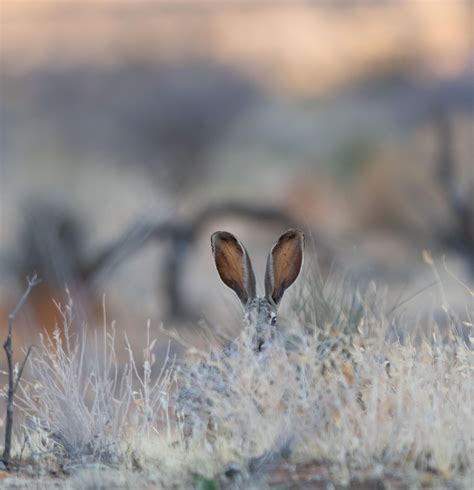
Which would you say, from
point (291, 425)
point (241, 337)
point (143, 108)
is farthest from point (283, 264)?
point (143, 108)

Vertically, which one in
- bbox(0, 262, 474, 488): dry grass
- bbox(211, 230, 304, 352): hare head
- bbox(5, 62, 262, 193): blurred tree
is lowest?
bbox(0, 262, 474, 488): dry grass

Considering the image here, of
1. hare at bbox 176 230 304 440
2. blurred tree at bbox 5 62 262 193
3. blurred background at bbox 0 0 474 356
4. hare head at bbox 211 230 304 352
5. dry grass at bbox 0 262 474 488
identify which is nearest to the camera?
dry grass at bbox 0 262 474 488

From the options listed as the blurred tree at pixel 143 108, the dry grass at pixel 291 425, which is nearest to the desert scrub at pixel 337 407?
the dry grass at pixel 291 425

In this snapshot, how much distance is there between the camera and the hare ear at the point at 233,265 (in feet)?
27.4

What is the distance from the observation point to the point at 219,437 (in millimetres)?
7656

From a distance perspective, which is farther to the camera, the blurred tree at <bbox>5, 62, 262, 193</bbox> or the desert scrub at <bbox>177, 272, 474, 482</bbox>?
the blurred tree at <bbox>5, 62, 262, 193</bbox>

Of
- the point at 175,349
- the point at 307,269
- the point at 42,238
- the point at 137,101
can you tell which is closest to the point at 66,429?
the point at 307,269

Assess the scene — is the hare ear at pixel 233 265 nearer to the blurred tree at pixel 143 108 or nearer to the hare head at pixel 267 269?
the hare head at pixel 267 269

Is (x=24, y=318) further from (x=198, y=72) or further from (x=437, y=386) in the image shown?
(x=198, y=72)

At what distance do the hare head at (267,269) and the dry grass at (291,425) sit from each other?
0.23 m

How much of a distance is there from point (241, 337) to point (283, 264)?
0.70 metres

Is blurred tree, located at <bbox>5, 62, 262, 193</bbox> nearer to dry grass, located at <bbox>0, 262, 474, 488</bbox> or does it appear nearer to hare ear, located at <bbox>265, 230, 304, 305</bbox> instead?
hare ear, located at <bbox>265, 230, 304, 305</bbox>

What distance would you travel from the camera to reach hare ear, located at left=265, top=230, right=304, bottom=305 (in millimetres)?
8383

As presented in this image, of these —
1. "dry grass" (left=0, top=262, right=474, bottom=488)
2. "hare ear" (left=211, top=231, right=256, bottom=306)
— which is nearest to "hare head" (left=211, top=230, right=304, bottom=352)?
"hare ear" (left=211, top=231, right=256, bottom=306)
